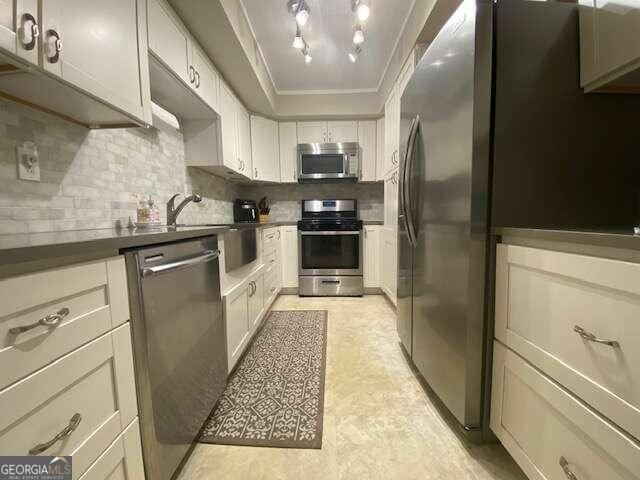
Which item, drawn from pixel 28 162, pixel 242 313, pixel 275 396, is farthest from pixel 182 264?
pixel 275 396

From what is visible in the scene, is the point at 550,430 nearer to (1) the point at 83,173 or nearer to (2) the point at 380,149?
(1) the point at 83,173

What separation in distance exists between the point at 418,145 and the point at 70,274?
1461 millimetres

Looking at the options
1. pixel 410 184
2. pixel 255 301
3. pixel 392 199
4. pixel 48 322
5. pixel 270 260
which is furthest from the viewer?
pixel 270 260

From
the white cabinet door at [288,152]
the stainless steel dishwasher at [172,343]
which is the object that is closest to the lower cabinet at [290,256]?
the white cabinet door at [288,152]

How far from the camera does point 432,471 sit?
3.15ft

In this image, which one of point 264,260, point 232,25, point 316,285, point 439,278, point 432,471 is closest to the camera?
point 432,471

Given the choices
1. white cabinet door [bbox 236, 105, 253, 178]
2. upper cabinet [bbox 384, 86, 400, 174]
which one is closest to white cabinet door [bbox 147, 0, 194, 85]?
white cabinet door [bbox 236, 105, 253, 178]

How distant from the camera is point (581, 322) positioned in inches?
25.9

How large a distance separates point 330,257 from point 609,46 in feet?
8.32

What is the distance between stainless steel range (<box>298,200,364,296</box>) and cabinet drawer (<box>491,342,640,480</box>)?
83.5 inches

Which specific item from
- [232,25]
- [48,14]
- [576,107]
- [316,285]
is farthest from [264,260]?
[576,107]

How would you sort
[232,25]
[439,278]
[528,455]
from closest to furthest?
[528,455] → [439,278] → [232,25]

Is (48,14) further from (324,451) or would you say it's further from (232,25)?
(324,451)

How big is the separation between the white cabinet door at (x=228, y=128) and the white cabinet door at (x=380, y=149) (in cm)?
163
